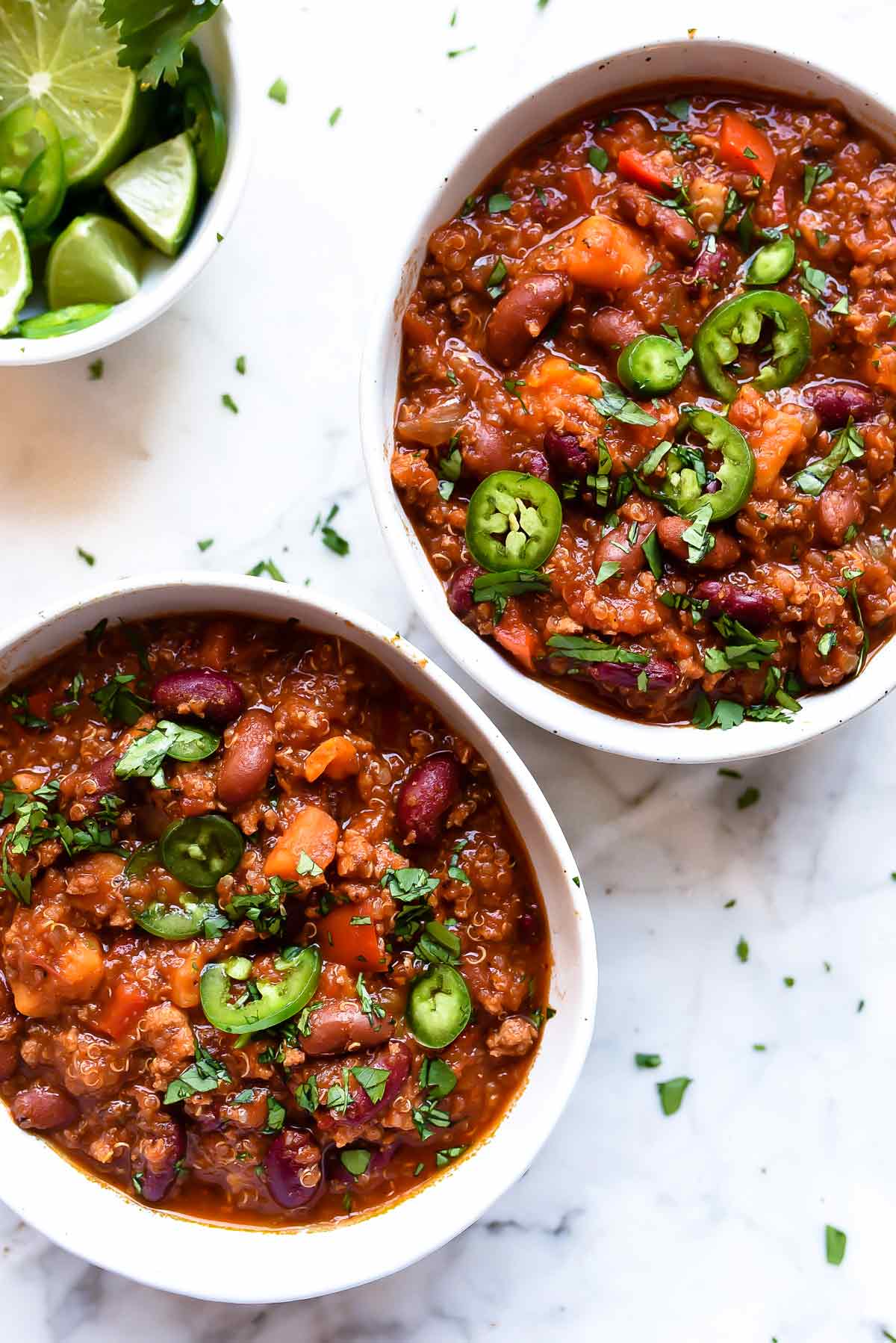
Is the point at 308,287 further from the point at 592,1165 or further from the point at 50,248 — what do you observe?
the point at 592,1165

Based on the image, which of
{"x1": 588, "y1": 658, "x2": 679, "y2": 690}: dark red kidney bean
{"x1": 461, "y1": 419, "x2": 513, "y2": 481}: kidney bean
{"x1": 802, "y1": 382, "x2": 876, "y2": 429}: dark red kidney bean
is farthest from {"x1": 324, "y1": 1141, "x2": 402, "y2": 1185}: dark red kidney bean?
{"x1": 802, "y1": 382, "x2": 876, "y2": 429}: dark red kidney bean

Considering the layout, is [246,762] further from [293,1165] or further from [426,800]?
[293,1165]

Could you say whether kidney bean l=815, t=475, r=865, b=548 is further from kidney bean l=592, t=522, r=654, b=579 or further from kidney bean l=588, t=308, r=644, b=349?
kidney bean l=588, t=308, r=644, b=349

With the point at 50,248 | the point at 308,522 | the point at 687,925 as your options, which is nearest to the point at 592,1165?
the point at 687,925

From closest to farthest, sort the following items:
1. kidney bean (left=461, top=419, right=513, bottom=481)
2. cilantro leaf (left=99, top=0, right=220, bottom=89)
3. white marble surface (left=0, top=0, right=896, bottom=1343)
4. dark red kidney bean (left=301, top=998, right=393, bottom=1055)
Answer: dark red kidney bean (left=301, top=998, right=393, bottom=1055), kidney bean (left=461, top=419, right=513, bottom=481), cilantro leaf (left=99, top=0, right=220, bottom=89), white marble surface (left=0, top=0, right=896, bottom=1343)

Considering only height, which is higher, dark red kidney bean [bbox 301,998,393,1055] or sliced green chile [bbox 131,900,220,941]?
sliced green chile [bbox 131,900,220,941]

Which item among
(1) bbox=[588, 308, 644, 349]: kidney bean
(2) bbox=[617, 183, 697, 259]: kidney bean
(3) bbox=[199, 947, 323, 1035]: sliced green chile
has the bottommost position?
(3) bbox=[199, 947, 323, 1035]: sliced green chile
